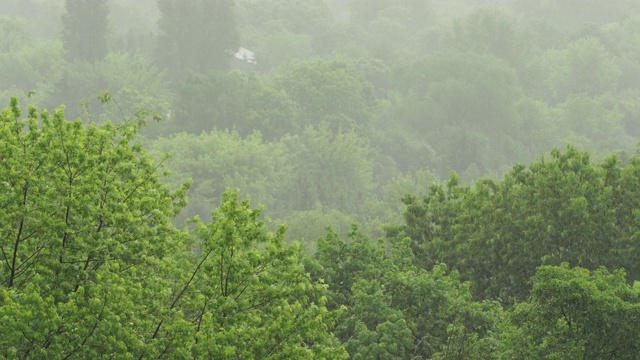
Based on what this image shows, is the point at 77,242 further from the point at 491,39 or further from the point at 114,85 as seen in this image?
the point at 491,39

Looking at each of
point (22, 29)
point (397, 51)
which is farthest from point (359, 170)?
point (22, 29)

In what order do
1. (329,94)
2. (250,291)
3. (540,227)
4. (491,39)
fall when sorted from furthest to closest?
(491,39) < (329,94) < (540,227) < (250,291)

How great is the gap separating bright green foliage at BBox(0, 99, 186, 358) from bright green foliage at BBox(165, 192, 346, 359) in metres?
1.09

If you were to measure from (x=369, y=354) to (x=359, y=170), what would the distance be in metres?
65.6

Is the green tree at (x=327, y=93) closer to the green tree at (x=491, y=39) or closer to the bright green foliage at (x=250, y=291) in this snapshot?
the green tree at (x=491, y=39)

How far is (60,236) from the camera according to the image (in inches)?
720

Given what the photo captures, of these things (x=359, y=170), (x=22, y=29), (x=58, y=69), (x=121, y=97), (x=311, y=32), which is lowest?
(x=359, y=170)

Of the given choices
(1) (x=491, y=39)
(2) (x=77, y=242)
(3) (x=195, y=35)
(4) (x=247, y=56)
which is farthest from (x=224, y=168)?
(2) (x=77, y=242)

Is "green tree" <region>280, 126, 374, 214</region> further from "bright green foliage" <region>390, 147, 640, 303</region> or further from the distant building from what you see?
"bright green foliage" <region>390, 147, 640, 303</region>

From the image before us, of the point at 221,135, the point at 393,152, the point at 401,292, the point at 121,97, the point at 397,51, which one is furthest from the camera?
the point at 397,51

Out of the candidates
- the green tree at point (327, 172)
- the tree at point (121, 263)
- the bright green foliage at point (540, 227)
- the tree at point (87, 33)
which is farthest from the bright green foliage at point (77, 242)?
the tree at point (87, 33)

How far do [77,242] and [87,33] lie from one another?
9023cm

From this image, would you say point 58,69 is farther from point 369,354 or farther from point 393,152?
point 369,354

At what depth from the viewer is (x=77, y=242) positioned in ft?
60.3
